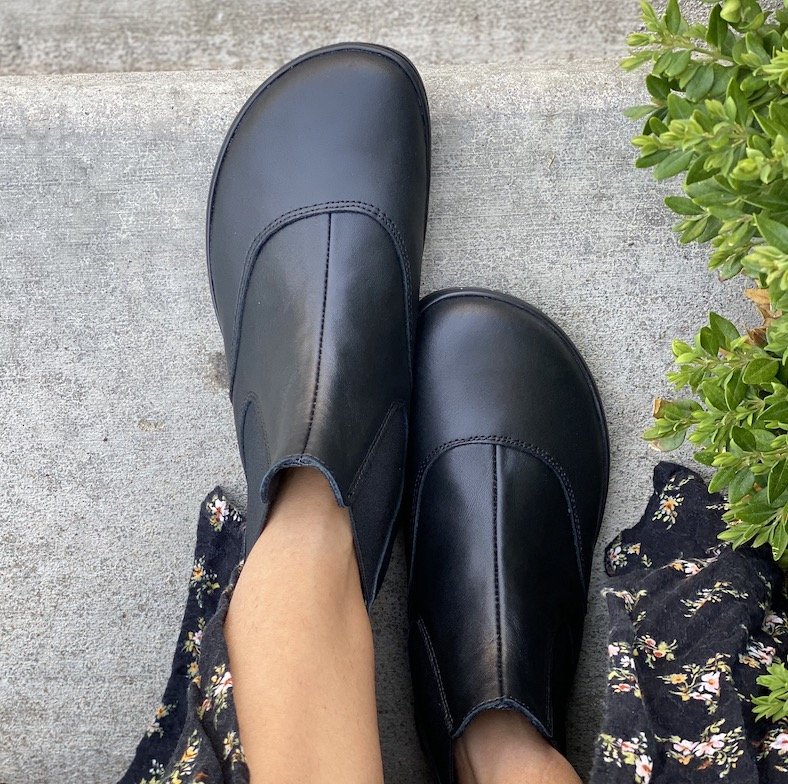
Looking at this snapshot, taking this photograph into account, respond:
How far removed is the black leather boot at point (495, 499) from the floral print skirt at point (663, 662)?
0.32 ft

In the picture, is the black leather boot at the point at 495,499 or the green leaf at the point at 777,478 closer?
the green leaf at the point at 777,478

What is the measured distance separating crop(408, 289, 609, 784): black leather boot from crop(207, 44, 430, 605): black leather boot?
60 mm

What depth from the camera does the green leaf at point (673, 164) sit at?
0.65 m

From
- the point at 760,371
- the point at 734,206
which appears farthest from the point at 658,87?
the point at 760,371

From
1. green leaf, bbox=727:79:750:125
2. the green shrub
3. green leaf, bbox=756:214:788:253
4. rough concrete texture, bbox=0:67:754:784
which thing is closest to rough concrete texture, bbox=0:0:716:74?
rough concrete texture, bbox=0:67:754:784

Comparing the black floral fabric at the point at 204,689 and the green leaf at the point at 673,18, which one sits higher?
the green leaf at the point at 673,18

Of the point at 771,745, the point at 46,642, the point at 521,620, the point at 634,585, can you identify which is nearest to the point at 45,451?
the point at 46,642

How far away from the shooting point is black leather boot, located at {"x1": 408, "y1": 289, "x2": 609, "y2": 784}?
1047 millimetres

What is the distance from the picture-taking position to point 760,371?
0.62 meters

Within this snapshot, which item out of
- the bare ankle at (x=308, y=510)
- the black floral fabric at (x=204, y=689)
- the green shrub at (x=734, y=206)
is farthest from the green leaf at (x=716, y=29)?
the black floral fabric at (x=204, y=689)

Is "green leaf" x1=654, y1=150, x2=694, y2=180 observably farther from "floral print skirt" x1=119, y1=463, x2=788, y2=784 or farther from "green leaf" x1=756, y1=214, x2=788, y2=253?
"floral print skirt" x1=119, y1=463, x2=788, y2=784

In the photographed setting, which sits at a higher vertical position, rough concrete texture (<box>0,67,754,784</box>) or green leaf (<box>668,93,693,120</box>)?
green leaf (<box>668,93,693,120</box>)

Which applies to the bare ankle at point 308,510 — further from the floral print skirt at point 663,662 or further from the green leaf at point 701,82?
the green leaf at point 701,82

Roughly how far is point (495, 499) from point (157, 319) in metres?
0.55
